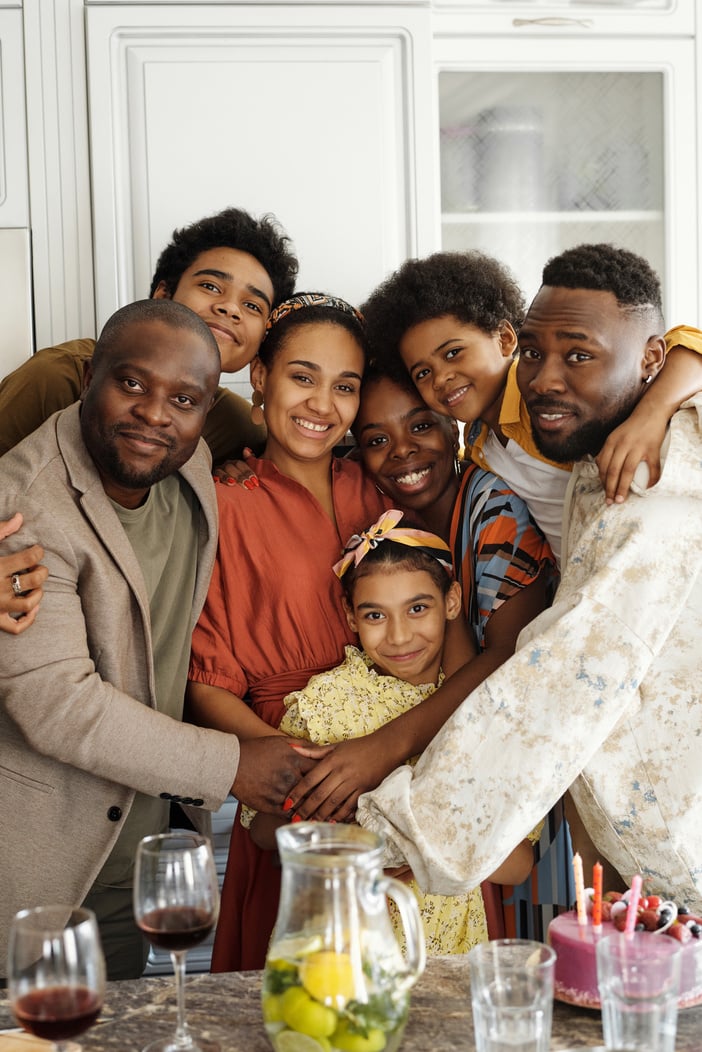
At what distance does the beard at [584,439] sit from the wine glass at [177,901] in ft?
2.70

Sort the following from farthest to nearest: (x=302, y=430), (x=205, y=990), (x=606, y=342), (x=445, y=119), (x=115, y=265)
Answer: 1. (x=445, y=119)
2. (x=115, y=265)
3. (x=302, y=430)
4. (x=606, y=342)
5. (x=205, y=990)

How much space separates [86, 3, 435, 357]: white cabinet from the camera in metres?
2.53

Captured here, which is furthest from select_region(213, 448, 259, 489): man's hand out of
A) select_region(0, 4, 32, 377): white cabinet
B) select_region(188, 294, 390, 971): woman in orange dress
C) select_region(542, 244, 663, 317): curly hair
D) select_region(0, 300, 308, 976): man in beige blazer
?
select_region(0, 4, 32, 377): white cabinet

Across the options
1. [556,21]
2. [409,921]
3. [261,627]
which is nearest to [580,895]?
[409,921]

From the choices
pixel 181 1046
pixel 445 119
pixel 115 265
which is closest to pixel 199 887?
pixel 181 1046

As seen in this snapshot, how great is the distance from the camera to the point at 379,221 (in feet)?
8.62

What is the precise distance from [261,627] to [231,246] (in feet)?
2.74

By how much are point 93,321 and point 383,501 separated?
1.00 meters

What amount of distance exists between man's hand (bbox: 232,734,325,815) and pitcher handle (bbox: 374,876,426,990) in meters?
0.74

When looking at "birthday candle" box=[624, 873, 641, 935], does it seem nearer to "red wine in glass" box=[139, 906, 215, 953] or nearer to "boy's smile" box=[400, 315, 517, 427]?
"red wine in glass" box=[139, 906, 215, 953]

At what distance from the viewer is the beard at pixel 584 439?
5.13ft

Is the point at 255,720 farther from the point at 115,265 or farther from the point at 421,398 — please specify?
the point at 115,265

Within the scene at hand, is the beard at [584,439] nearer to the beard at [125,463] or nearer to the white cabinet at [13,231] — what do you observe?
the beard at [125,463]

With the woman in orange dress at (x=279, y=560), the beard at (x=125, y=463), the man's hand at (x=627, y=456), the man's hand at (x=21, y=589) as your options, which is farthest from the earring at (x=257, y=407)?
the man's hand at (x=627, y=456)
